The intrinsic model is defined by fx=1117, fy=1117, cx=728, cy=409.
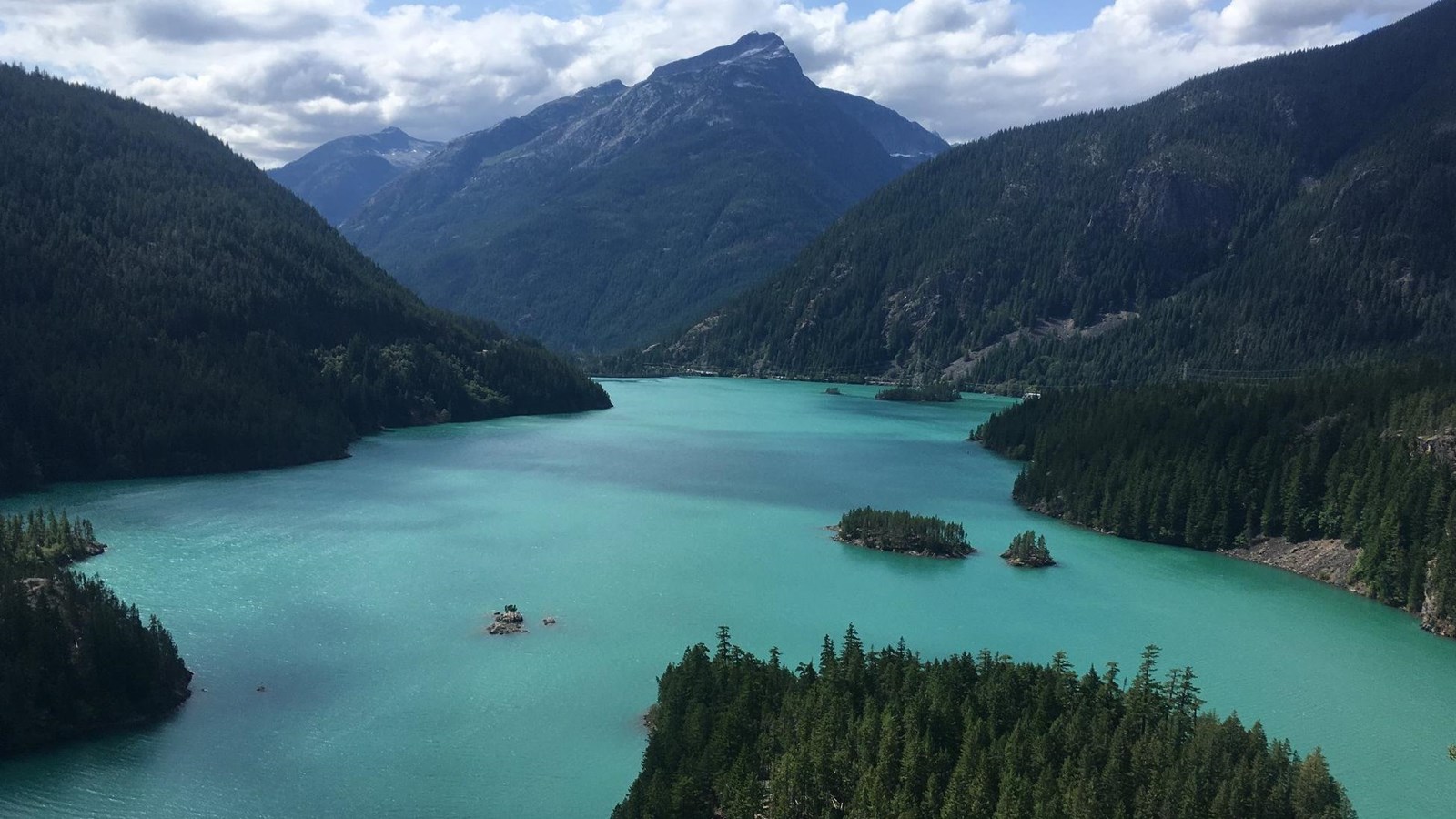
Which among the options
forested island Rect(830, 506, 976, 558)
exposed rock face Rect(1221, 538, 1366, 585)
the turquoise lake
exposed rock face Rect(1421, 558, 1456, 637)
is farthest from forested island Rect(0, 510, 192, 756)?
exposed rock face Rect(1221, 538, 1366, 585)

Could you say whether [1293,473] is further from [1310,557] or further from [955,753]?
[955,753]

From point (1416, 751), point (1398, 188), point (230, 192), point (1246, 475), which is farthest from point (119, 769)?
point (1398, 188)

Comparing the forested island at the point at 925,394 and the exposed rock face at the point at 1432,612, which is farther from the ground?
the forested island at the point at 925,394

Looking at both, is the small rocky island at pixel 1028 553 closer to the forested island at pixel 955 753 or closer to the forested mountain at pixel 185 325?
the forested island at pixel 955 753

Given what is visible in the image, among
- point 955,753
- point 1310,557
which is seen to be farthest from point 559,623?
point 1310,557

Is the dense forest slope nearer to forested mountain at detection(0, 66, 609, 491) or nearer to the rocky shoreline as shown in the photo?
the rocky shoreline

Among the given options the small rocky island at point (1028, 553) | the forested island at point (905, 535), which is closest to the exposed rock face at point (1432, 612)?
the small rocky island at point (1028, 553)

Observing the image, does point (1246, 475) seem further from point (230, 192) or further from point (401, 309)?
point (230, 192)
